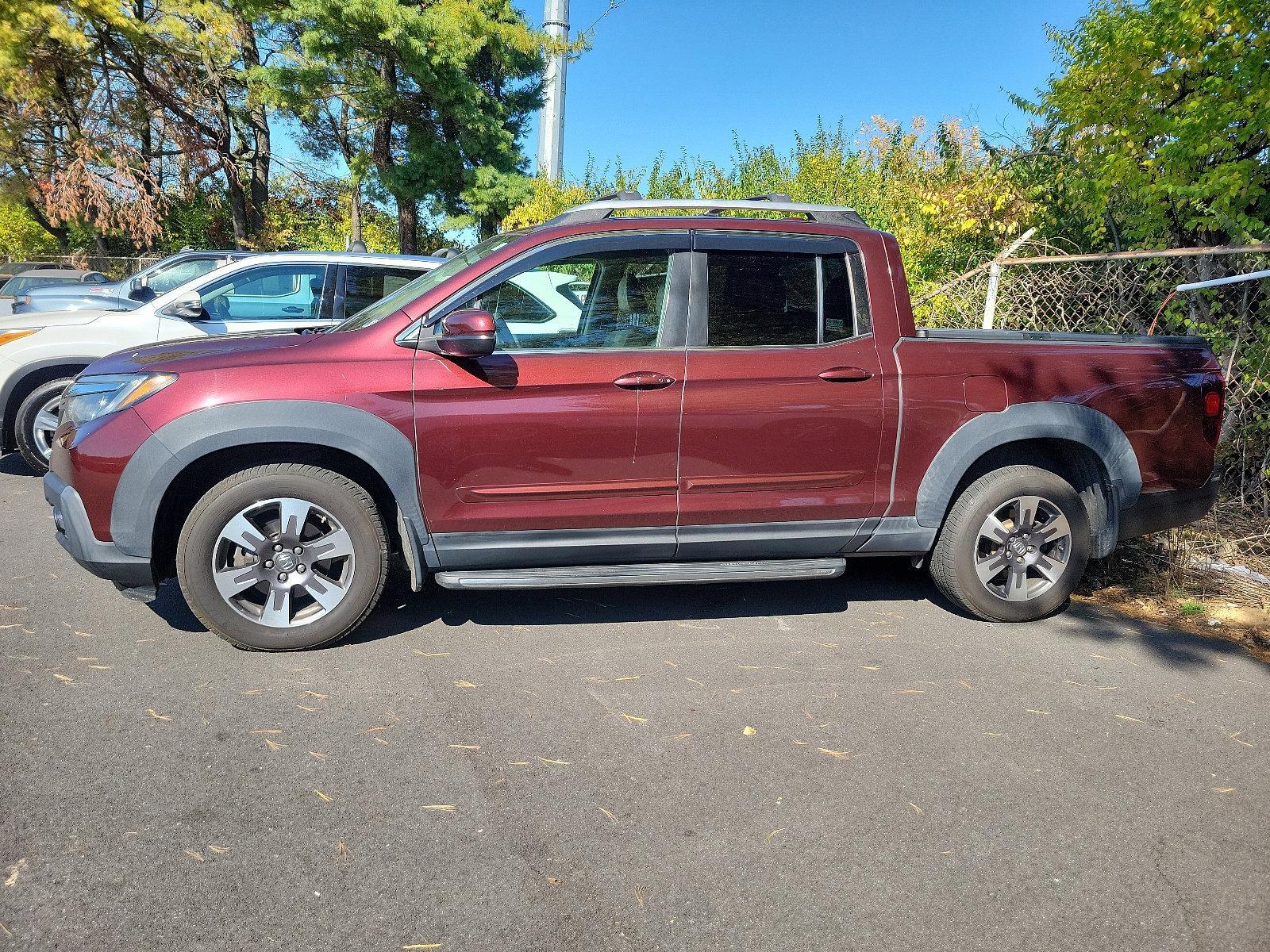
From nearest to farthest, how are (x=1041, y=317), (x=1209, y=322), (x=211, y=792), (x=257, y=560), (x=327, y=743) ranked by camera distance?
(x=211, y=792) → (x=327, y=743) → (x=257, y=560) → (x=1209, y=322) → (x=1041, y=317)

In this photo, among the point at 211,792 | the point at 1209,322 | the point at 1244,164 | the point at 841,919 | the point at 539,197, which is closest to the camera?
the point at 841,919

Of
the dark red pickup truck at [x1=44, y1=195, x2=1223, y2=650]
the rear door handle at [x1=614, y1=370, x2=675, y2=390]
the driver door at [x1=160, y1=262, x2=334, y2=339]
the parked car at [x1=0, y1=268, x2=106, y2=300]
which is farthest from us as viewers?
the parked car at [x1=0, y1=268, x2=106, y2=300]

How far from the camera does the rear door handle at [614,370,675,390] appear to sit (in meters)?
3.97

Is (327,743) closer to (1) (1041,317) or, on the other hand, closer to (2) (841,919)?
(2) (841,919)

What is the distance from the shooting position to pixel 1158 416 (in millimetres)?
4465

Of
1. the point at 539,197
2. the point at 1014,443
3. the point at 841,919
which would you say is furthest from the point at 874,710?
the point at 539,197

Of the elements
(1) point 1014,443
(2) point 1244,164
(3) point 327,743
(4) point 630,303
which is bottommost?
(3) point 327,743

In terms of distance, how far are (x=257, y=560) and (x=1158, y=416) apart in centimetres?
422

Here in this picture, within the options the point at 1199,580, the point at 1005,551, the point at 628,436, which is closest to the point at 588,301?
the point at 628,436

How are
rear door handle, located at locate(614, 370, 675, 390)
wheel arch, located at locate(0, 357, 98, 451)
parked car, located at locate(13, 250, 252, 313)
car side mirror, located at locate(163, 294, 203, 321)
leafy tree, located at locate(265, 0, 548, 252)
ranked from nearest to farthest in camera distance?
1. rear door handle, located at locate(614, 370, 675, 390)
2. wheel arch, located at locate(0, 357, 98, 451)
3. car side mirror, located at locate(163, 294, 203, 321)
4. parked car, located at locate(13, 250, 252, 313)
5. leafy tree, located at locate(265, 0, 548, 252)

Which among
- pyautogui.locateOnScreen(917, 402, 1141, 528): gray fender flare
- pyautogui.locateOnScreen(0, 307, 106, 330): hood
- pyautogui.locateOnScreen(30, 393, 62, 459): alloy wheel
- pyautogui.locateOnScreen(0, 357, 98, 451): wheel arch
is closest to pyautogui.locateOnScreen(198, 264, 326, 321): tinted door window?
pyautogui.locateOnScreen(0, 307, 106, 330): hood

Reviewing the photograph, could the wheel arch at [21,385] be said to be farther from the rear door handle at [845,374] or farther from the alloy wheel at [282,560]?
the rear door handle at [845,374]

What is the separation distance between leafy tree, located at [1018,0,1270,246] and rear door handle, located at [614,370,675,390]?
162 inches

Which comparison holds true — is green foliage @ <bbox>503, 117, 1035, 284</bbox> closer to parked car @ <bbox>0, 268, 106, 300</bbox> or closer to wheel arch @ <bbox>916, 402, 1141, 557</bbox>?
wheel arch @ <bbox>916, 402, 1141, 557</bbox>
